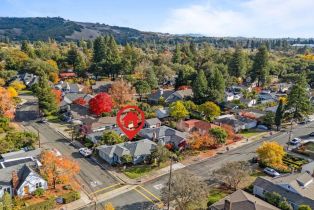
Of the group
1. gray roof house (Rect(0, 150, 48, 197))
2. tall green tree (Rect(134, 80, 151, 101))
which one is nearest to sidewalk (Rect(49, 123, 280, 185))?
gray roof house (Rect(0, 150, 48, 197))

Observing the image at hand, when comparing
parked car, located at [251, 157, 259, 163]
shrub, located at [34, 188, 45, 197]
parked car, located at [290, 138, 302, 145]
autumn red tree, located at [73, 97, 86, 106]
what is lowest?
shrub, located at [34, 188, 45, 197]

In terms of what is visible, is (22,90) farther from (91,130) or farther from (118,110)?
(91,130)

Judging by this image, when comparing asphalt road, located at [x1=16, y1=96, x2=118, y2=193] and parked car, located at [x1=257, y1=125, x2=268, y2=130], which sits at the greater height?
parked car, located at [x1=257, y1=125, x2=268, y2=130]

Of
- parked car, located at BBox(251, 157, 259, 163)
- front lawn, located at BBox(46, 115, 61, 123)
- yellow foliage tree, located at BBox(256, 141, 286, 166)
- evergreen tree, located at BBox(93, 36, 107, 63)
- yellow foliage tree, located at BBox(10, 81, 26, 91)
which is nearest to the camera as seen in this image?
yellow foliage tree, located at BBox(256, 141, 286, 166)

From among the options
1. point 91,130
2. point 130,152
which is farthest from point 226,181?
point 91,130

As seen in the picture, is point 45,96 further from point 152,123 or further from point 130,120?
point 152,123

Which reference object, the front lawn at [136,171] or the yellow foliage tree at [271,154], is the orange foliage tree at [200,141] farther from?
the front lawn at [136,171]

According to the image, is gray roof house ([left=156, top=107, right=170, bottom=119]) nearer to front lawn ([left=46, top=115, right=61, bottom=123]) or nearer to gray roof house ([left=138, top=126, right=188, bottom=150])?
gray roof house ([left=138, top=126, right=188, bottom=150])

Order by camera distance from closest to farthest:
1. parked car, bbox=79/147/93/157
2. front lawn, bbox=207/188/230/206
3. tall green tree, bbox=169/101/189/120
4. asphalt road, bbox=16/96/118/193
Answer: front lawn, bbox=207/188/230/206 → asphalt road, bbox=16/96/118/193 → parked car, bbox=79/147/93/157 → tall green tree, bbox=169/101/189/120
